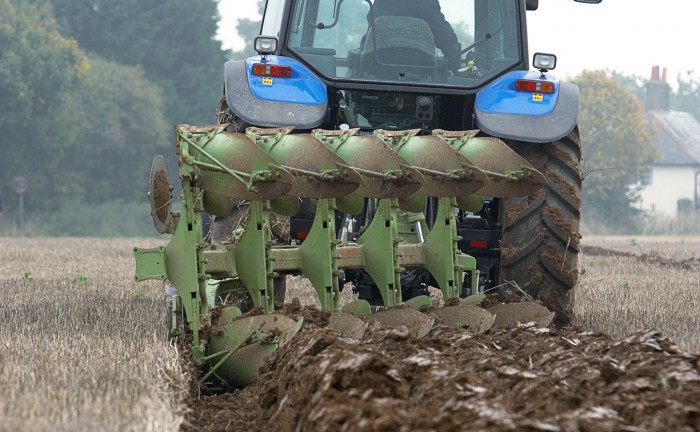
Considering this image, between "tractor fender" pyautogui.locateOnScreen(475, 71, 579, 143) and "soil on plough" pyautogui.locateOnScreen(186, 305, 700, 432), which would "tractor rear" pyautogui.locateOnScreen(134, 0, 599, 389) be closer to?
"tractor fender" pyautogui.locateOnScreen(475, 71, 579, 143)

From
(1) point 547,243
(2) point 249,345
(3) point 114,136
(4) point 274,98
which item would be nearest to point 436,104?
(4) point 274,98

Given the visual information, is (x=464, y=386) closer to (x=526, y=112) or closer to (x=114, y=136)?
(x=526, y=112)

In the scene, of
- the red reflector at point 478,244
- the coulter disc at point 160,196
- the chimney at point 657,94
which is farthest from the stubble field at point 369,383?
the chimney at point 657,94

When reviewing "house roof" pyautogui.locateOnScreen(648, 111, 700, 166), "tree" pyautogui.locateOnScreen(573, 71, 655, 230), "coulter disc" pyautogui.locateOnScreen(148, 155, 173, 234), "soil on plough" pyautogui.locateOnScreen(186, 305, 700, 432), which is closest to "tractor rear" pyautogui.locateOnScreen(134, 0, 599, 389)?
"coulter disc" pyautogui.locateOnScreen(148, 155, 173, 234)

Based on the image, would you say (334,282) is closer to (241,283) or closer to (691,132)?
(241,283)

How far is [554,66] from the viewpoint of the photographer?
6699 mm

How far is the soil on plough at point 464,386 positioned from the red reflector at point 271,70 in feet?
6.82

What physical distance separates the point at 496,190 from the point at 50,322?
2.47m

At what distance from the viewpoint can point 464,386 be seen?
11.5ft

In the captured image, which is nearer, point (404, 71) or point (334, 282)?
point (334, 282)

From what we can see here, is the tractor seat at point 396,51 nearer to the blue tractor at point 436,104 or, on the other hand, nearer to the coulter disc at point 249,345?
the blue tractor at point 436,104

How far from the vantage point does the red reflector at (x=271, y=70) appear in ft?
21.3

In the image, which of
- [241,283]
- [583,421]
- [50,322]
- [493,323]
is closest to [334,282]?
[241,283]

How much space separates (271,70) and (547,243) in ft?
5.84
